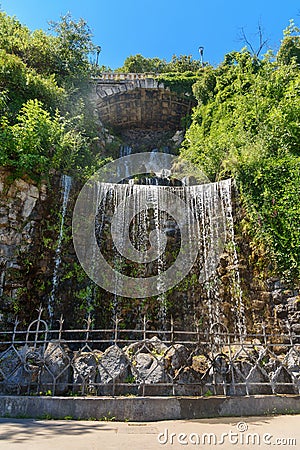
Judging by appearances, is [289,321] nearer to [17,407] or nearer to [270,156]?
[270,156]

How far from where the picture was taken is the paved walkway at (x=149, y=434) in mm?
2467

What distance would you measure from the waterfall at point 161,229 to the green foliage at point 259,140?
801mm

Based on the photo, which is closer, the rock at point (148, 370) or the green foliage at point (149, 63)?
the rock at point (148, 370)

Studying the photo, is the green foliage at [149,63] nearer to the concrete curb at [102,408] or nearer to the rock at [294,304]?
the rock at [294,304]

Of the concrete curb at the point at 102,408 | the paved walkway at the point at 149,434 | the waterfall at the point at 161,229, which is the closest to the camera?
the paved walkway at the point at 149,434

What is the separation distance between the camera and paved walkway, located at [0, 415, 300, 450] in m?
2.47

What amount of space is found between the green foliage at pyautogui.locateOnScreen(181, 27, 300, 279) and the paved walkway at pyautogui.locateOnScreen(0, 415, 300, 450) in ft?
15.1

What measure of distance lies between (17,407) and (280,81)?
1155 cm

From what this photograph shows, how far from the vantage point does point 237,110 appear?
11688mm

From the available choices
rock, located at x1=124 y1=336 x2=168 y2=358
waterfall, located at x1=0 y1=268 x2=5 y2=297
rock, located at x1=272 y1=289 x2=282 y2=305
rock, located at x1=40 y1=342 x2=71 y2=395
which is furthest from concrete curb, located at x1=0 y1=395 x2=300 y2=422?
rock, located at x1=272 y1=289 x2=282 y2=305

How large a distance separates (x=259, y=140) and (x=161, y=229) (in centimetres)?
377

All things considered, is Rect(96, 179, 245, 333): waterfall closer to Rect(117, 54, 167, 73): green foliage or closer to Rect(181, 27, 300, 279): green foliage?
Rect(181, 27, 300, 279): green foliage

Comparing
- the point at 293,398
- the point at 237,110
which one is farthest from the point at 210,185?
the point at 293,398

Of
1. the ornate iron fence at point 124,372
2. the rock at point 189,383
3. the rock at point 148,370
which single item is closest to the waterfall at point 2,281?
the ornate iron fence at point 124,372
